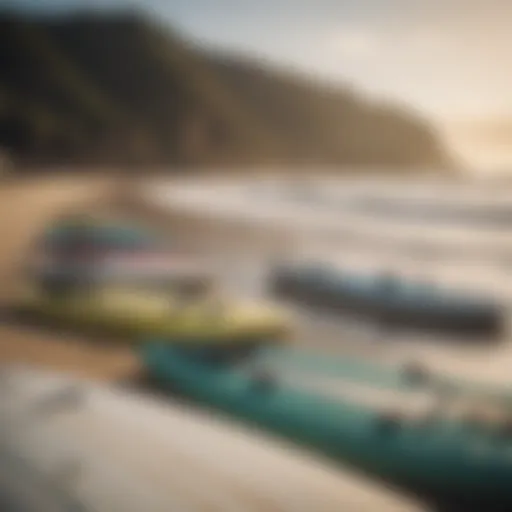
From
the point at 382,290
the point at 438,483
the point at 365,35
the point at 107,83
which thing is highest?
the point at 365,35

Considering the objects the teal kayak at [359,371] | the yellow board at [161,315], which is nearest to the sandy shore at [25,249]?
the yellow board at [161,315]

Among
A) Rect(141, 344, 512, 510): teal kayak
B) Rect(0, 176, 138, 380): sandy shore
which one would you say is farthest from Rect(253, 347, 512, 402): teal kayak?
Rect(0, 176, 138, 380): sandy shore

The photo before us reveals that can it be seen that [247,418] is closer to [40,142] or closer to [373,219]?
[373,219]

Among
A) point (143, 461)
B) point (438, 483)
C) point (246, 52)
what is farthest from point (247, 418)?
point (246, 52)

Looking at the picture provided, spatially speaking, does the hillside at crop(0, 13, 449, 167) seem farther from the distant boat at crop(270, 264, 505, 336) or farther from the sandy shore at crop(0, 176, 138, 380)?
the distant boat at crop(270, 264, 505, 336)

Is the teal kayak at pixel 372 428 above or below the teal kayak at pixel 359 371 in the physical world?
below

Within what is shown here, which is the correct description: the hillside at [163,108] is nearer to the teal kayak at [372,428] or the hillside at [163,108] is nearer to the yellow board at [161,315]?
the yellow board at [161,315]
